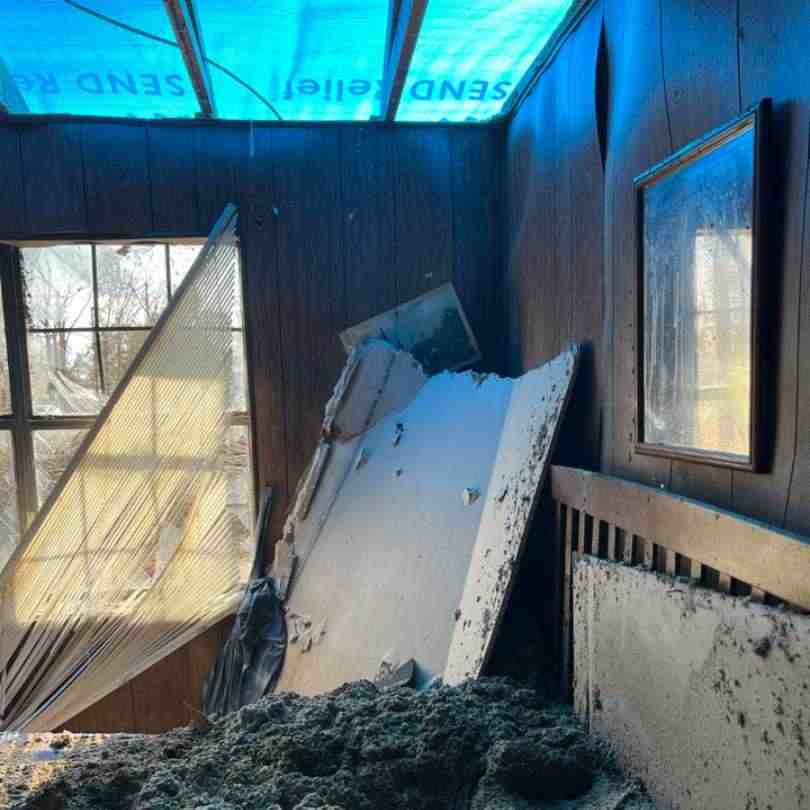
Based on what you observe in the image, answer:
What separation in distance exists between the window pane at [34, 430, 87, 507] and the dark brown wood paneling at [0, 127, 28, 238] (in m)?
0.79

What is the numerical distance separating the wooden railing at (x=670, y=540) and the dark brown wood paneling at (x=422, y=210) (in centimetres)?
128

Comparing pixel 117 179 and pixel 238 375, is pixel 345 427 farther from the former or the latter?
pixel 117 179

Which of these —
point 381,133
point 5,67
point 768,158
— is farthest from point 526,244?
point 5,67

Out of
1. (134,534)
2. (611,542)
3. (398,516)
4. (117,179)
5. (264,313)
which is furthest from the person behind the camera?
(264,313)

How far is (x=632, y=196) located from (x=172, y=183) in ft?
6.09

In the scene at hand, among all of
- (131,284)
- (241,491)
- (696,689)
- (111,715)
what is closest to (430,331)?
(241,491)

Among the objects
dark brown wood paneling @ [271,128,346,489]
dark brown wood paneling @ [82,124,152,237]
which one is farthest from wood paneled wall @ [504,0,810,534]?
dark brown wood paneling @ [82,124,152,237]

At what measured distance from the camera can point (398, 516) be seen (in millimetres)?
2125

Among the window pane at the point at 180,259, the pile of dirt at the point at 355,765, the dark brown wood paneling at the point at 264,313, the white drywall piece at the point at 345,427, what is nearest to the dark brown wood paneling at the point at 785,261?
the pile of dirt at the point at 355,765

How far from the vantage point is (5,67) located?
81.2 inches

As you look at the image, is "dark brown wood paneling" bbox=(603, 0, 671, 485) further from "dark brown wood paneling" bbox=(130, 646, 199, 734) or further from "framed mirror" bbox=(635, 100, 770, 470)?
"dark brown wood paneling" bbox=(130, 646, 199, 734)

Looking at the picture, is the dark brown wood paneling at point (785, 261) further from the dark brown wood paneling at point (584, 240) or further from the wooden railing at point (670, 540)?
the dark brown wood paneling at point (584, 240)

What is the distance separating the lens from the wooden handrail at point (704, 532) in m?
0.78

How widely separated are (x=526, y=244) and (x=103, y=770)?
188 cm
